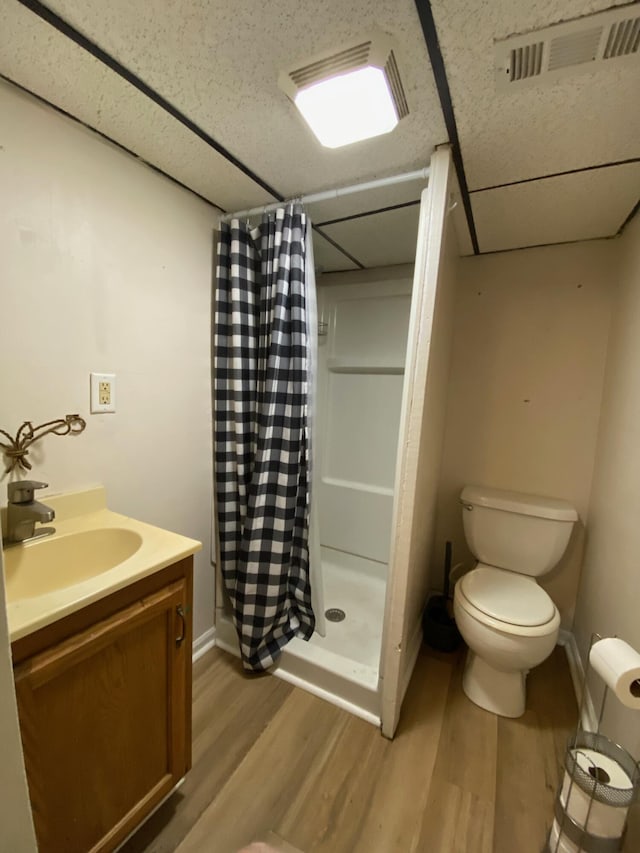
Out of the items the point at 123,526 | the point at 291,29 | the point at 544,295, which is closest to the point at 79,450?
the point at 123,526

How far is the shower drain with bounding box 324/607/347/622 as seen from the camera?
1.93m

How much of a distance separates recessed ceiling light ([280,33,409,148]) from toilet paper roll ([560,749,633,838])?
1893 mm

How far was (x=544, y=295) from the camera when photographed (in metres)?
1.84

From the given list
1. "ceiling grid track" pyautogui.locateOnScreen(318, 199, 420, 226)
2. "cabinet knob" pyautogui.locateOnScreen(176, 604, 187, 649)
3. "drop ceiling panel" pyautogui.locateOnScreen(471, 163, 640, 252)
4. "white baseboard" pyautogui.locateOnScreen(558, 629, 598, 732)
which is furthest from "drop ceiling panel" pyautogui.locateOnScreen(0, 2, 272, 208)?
"white baseboard" pyautogui.locateOnScreen(558, 629, 598, 732)

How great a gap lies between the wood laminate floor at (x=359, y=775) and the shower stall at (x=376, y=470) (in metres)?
0.12

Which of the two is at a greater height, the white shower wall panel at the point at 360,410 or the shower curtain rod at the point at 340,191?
the shower curtain rod at the point at 340,191

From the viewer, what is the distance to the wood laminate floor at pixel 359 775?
1.05 metres

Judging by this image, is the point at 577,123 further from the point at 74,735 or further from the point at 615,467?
the point at 74,735

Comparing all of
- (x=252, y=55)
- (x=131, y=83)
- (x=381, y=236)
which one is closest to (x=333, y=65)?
(x=252, y=55)

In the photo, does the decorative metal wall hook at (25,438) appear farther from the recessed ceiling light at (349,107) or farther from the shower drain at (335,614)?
the shower drain at (335,614)

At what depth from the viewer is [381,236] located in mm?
1775

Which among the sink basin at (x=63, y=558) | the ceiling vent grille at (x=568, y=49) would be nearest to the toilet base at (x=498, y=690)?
the sink basin at (x=63, y=558)

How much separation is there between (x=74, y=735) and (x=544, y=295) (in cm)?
245

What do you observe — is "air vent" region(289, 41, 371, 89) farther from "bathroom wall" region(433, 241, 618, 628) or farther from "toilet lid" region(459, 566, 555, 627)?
"toilet lid" region(459, 566, 555, 627)
